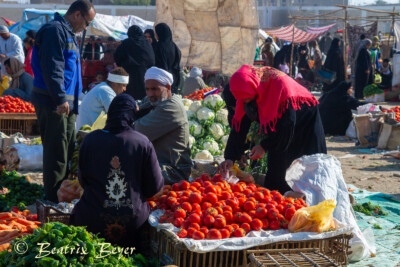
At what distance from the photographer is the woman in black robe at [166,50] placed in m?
9.95

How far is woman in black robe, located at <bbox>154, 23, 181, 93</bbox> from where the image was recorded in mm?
9945

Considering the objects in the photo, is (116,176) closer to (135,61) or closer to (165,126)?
(165,126)

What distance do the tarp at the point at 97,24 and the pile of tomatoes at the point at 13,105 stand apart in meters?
11.1

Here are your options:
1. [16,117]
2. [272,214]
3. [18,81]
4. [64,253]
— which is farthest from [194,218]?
[18,81]

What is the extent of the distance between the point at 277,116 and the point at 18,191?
310 centimetres

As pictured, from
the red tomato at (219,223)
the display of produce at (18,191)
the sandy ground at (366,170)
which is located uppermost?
the red tomato at (219,223)

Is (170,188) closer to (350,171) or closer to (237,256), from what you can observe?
(237,256)

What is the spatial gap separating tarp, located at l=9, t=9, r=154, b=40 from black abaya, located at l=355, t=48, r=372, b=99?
9.44 metres

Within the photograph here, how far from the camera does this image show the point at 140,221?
12.6ft

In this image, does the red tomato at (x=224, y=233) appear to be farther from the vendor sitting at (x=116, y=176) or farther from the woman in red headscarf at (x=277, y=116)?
the woman in red headscarf at (x=277, y=116)

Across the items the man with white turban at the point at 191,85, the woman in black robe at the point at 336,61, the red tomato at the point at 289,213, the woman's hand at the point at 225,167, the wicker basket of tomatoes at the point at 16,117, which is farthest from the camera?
A: the woman in black robe at the point at 336,61

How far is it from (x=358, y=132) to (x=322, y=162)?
5960 mm

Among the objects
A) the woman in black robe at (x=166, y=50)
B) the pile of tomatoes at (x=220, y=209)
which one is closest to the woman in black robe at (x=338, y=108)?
the woman in black robe at (x=166, y=50)

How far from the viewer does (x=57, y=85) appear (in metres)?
5.07
